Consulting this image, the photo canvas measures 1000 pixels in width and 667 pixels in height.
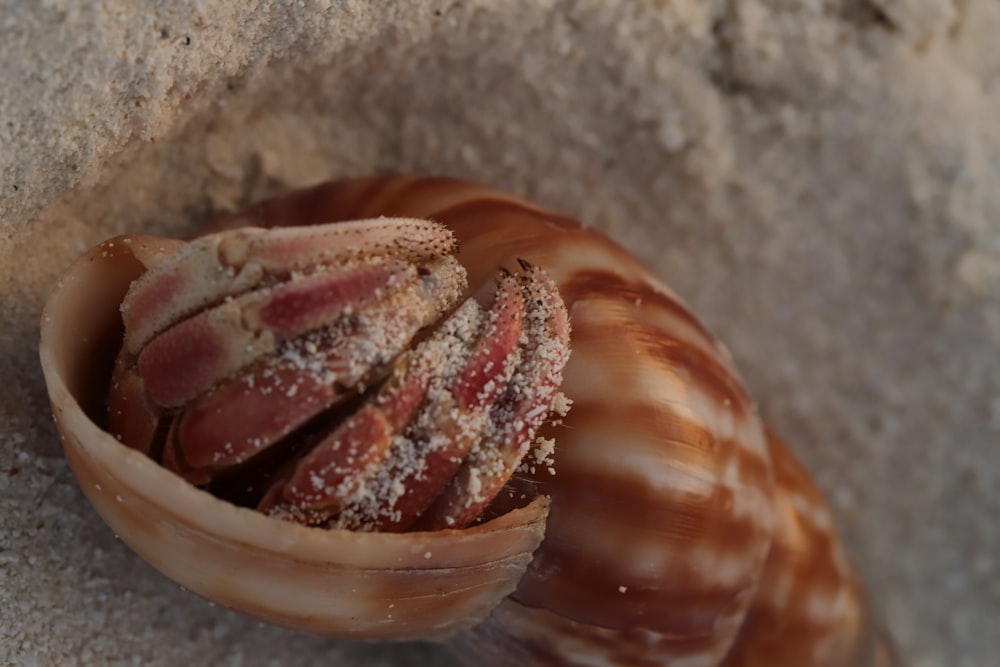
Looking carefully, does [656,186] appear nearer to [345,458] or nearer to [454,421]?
[454,421]

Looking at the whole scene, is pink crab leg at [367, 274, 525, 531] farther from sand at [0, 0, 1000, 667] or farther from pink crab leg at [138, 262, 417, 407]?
sand at [0, 0, 1000, 667]

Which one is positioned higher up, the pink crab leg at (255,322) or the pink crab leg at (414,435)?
the pink crab leg at (255,322)

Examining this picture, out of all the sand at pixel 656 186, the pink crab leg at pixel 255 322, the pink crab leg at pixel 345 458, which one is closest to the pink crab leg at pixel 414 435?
the pink crab leg at pixel 345 458

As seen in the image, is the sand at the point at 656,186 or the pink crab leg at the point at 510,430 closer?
the pink crab leg at the point at 510,430

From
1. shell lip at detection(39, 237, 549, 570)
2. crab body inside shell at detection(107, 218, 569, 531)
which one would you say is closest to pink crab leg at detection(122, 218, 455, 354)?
crab body inside shell at detection(107, 218, 569, 531)

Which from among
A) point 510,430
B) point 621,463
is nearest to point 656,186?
point 621,463

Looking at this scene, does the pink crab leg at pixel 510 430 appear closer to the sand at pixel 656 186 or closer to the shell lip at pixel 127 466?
the shell lip at pixel 127 466
